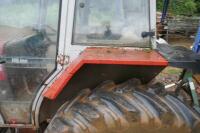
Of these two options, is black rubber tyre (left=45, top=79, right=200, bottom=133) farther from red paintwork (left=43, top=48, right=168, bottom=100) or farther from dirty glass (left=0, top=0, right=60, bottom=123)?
dirty glass (left=0, top=0, right=60, bottom=123)

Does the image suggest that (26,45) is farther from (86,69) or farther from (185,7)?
(185,7)

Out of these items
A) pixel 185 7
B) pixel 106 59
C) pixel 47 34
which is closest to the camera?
pixel 106 59

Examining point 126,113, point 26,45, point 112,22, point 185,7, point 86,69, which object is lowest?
point 126,113

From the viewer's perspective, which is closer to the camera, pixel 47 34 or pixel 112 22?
pixel 112 22

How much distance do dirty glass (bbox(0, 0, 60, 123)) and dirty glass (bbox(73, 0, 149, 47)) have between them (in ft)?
0.76

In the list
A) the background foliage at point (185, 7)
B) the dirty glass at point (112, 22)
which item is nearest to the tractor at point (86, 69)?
the dirty glass at point (112, 22)

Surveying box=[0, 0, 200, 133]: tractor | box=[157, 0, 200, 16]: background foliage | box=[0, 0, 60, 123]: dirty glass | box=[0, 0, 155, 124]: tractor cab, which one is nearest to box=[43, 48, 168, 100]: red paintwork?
box=[0, 0, 200, 133]: tractor

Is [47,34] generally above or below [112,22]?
below

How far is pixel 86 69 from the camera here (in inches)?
146

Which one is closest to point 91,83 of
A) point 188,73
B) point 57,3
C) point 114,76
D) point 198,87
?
point 114,76

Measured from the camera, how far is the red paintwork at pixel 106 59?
3445 mm

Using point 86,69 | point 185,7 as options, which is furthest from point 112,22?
point 185,7

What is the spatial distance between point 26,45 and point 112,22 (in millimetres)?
752

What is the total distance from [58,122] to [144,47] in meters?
0.91
